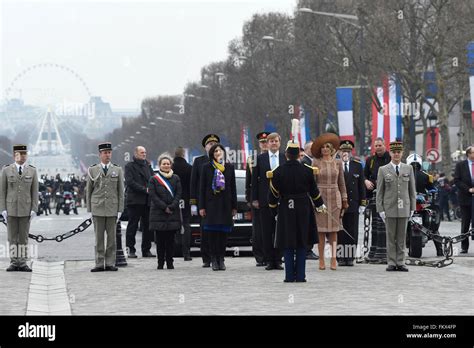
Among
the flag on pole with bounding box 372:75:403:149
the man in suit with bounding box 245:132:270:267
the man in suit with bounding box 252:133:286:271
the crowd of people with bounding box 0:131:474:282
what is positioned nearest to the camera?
the crowd of people with bounding box 0:131:474:282

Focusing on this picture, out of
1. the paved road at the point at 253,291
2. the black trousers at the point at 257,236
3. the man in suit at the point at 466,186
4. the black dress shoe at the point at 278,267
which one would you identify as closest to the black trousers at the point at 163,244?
the paved road at the point at 253,291

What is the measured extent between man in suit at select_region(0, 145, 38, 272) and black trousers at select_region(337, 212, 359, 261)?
15.2ft

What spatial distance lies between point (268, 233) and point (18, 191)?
3792 mm

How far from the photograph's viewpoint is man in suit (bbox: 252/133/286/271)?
21125 millimetres

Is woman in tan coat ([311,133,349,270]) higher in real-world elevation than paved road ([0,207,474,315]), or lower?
higher

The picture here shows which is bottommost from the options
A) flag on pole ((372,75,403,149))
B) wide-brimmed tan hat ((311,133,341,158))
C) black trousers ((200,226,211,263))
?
black trousers ((200,226,211,263))

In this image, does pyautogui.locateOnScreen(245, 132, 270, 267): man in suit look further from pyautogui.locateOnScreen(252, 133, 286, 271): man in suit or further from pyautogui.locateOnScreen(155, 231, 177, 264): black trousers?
pyautogui.locateOnScreen(155, 231, 177, 264): black trousers

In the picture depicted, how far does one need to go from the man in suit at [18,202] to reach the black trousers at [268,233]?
3.46m

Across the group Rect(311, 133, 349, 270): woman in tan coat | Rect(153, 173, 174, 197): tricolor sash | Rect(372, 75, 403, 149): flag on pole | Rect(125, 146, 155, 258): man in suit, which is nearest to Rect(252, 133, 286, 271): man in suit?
Rect(311, 133, 349, 270): woman in tan coat

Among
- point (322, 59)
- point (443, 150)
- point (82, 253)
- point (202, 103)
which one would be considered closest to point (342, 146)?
point (82, 253)

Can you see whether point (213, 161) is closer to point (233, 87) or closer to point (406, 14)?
point (406, 14)

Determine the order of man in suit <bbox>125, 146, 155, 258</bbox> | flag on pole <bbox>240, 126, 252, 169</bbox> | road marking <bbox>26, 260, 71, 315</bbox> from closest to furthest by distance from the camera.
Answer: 1. road marking <bbox>26, 260, 71, 315</bbox>
2. man in suit <bbox>125, 146, 155, 258</bbox>
3. flag on pole <bbox>240, 126, 252, 169</bbox>

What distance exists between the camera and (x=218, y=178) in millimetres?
21281
